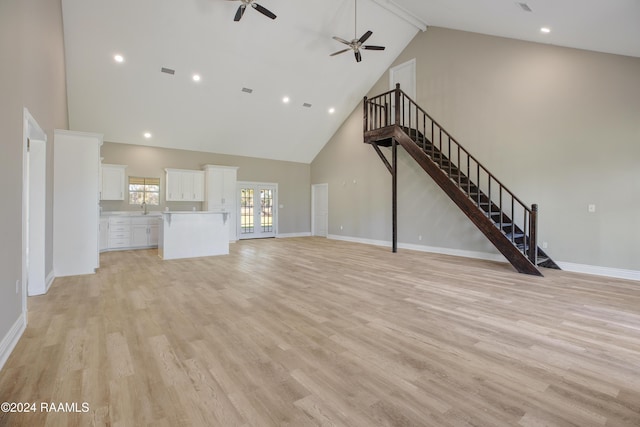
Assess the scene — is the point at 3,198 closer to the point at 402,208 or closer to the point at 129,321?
the point at 129,321

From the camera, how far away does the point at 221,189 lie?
9039 mm

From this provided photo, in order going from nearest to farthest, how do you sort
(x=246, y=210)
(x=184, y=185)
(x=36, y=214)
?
1. (x=36, y=214)
2. (x=184, y=185)
3. (x=246, y=210)

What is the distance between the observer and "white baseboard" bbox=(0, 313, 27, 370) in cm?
208

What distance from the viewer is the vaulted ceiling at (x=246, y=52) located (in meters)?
4.70

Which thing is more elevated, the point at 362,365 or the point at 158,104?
the point at 158,104

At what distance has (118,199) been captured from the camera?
7.75m

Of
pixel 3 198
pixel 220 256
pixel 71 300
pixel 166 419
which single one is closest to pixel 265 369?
pixel 166 419

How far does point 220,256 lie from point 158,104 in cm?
409

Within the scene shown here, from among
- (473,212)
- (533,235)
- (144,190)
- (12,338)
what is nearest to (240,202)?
(144,190)

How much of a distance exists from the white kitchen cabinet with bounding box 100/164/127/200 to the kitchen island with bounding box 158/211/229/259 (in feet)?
7.40

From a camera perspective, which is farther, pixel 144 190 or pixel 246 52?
pixel 144 190

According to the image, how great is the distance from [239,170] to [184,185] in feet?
6.18

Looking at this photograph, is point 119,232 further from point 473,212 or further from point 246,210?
point 473,212

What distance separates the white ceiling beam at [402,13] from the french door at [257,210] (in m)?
6.26
